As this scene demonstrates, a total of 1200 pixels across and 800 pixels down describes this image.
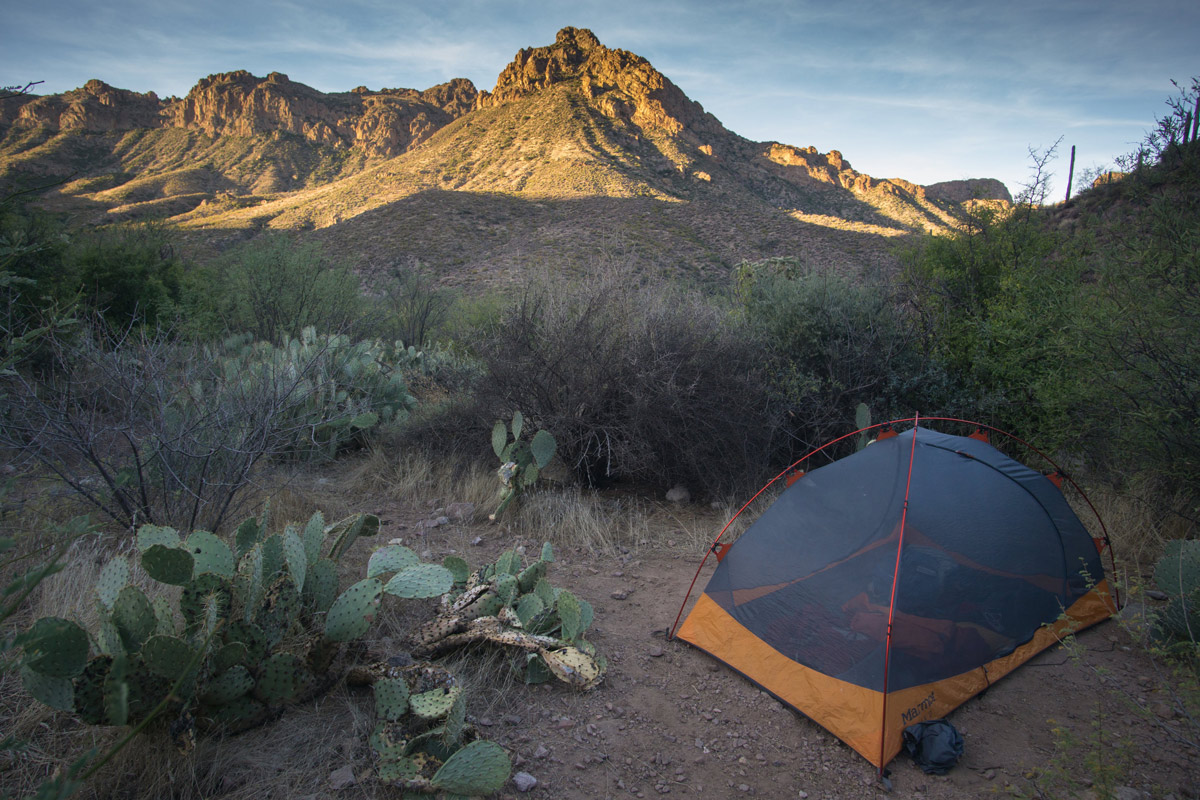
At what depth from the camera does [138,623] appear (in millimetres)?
2578

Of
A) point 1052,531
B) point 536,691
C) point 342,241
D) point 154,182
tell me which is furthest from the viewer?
point 154,182

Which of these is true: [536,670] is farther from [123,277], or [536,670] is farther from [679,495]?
[123,277]

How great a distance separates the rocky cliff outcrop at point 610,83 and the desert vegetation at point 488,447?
55375mm

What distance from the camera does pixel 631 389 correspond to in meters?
6.40

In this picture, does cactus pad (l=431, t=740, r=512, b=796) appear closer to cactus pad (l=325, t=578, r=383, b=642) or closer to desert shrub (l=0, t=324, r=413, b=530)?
cactus pad (l=325, t=578, r=383, b=642)

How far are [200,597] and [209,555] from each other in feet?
0.69

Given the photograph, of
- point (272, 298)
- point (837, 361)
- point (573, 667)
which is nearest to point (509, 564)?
point (573, 667)

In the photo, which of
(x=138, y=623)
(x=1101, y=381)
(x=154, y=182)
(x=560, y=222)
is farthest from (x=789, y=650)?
(x=154, y=182)

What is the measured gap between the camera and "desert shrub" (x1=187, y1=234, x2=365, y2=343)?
12.2 metres

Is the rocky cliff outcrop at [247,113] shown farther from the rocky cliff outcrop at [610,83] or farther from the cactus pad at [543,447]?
the cactus pad at [543,447]

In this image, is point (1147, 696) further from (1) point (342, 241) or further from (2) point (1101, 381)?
(1) point (342, 241)

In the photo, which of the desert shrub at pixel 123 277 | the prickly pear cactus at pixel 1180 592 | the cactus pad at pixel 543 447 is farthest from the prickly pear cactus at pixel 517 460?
the desert shrub at pixel 123 277

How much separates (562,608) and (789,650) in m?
1.36

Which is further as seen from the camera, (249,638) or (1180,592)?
(1180,592)
